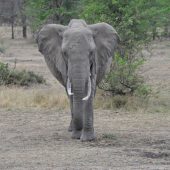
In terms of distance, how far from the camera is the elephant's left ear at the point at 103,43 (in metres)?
11.2

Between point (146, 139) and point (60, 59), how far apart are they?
204 cm

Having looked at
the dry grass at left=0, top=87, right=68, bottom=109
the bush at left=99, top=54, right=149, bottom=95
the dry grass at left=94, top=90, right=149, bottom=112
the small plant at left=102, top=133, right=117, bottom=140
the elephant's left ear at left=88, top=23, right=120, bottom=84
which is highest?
the elephant's left ear at left=88, top=23, right=120, bottom=84

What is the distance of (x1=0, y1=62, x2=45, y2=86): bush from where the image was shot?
19656 mm

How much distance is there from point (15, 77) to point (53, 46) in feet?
29.2

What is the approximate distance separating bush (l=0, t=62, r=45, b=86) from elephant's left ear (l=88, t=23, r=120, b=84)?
8277mm

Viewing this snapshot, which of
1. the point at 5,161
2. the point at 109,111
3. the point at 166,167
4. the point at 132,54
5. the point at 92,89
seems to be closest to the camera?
the point at 166,167

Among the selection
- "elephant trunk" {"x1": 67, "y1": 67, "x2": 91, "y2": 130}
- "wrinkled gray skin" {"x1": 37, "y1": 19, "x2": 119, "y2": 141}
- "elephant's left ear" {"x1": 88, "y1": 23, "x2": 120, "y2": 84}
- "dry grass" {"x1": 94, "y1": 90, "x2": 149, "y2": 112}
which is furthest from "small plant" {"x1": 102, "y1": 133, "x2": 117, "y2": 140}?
"dry grass" {"x1": 94, "y1": 90, "x2": 149, "y2": 112}

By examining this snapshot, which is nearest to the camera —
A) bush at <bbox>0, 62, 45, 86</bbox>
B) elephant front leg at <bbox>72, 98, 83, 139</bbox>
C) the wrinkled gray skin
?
the wrinkled gray skin

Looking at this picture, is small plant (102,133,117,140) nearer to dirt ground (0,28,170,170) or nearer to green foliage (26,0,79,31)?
dirt ground (0,28,170,170)

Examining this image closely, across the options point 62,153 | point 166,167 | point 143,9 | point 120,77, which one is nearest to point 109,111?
point 120,77

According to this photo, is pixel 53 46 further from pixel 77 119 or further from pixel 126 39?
pixel 126 39

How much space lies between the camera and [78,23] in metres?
11.1

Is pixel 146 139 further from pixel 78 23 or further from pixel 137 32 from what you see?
pixel 137 32

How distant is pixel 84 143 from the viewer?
10.7 m
